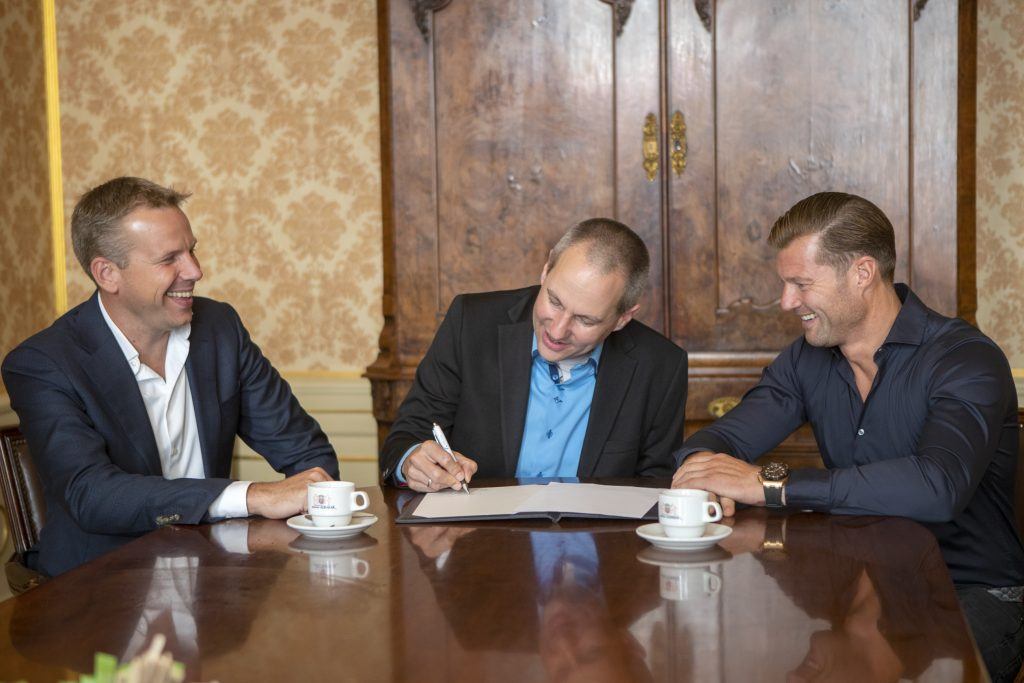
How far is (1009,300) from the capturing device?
3.95m

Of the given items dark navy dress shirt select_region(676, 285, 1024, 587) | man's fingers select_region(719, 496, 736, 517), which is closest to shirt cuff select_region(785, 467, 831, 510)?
dark navy dress shirt select_region(676, 285, 1024, 587)

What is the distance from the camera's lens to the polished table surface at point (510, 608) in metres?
1.23

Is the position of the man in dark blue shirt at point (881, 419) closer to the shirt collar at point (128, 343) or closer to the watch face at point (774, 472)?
the watch face at point (774, 472)

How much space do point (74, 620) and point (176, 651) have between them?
22 centimetres

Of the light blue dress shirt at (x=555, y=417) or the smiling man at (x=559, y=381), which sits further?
Result: the light blue dress shirt at (x=555, y=417)

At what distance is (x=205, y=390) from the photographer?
8.91 ft

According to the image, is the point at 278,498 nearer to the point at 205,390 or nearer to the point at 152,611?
the point at 152,611

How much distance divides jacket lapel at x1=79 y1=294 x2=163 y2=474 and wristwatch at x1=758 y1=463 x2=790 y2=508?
1340mm

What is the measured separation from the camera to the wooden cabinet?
11.4 feet

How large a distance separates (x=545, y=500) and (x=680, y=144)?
1.75 meters

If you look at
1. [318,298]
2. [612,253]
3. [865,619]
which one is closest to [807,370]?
[612,253]

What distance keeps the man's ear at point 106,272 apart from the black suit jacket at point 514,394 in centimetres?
73

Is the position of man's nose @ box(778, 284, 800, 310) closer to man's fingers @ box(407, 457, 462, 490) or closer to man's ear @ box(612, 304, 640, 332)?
man's ear @ box(612, 304, 640, 332)

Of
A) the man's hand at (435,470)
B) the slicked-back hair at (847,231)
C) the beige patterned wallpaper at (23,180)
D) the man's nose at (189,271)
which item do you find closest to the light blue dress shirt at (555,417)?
the man's hand at (435,470)
